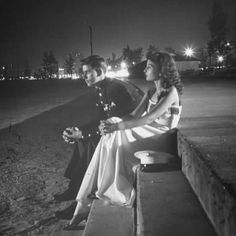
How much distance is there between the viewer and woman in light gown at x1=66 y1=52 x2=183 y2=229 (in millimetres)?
3031

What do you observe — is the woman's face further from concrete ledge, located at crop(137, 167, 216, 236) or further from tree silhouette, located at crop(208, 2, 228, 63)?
tree silhouette, located at crop(208, 2, 228, 63)

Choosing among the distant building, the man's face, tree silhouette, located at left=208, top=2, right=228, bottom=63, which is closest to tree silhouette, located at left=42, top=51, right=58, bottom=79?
the distant building

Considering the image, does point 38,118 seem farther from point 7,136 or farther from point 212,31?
point 212,31

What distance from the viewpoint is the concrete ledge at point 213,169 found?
1650 mm

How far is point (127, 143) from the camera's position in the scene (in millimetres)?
3219

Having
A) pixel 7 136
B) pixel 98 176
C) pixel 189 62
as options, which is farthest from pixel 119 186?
pixel 189 62

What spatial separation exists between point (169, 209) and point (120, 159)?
973mm

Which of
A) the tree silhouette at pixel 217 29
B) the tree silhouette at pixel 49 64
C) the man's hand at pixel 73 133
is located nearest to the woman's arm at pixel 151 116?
the man's hand at pixel 73 133

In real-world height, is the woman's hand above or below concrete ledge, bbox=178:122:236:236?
above

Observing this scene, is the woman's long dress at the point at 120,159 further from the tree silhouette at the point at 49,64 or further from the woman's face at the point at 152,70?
the tree silhouette at the point at 49,64

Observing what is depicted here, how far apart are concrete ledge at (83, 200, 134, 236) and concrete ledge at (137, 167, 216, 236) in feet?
1.31

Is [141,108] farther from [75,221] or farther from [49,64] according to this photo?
[49,64]

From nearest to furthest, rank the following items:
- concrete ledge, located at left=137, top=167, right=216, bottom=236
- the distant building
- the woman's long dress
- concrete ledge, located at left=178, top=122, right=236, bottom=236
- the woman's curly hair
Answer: concrete ledge, located at left=178, top=122, right=236, bottom=236 → concrete ledge, located at left=137, top=167, right=216, bottom=236 → the woman's long dress → the woman's curly hair → the distant building

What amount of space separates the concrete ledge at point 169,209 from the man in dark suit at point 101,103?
109cm
